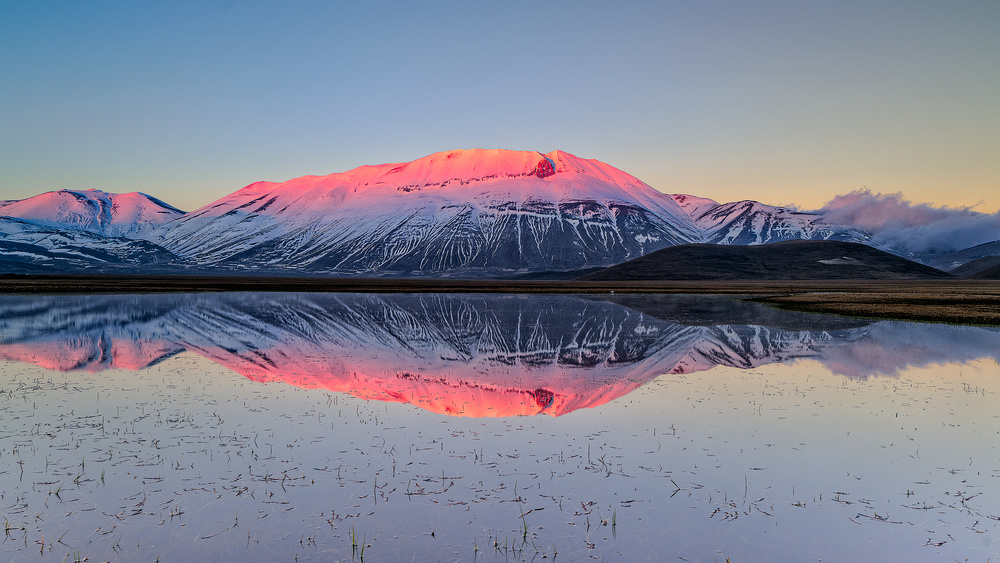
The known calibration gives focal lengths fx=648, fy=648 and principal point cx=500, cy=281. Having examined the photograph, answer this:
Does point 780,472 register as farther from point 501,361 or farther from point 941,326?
point 941,326

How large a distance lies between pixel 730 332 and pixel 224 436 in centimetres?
3275

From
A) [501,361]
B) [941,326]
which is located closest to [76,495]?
[501,361]

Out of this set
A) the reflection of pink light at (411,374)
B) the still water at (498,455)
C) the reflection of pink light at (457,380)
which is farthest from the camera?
the reflection of pink light at (411,374)

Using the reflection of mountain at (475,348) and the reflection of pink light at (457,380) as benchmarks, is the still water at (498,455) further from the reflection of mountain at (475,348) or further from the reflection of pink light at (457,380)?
the reflection of mountain at (475,348)

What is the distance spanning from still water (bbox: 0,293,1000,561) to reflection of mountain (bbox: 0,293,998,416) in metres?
0.29

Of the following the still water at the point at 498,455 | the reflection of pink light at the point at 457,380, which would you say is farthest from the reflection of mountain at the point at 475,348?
the still water at the point at 498,455

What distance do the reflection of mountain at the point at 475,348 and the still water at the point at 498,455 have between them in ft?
0.94

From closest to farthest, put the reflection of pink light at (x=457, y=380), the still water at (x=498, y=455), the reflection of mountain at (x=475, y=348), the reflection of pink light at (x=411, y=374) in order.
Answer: the still water at (x=498, y=455)
the reflection of pink light at (x=457, y=380)
the reflection of pink light at (x=411, y=374)
the reflection of mountain at (x=475, y=348)

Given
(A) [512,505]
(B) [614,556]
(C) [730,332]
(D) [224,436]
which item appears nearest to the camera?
(B) [614,556]

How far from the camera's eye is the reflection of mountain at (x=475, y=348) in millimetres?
22516

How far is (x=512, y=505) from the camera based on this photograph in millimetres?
11078

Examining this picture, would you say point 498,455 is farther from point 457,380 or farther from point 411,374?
point 411,374

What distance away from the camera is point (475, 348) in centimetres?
3325

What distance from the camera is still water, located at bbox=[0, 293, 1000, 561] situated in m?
9.82
